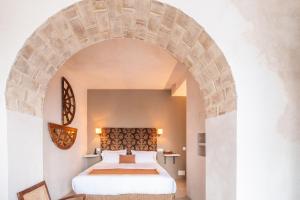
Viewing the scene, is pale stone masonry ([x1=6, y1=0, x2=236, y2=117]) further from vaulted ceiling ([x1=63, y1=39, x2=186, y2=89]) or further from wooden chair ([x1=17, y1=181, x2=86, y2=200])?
vaulted ceiling ([x1=63, y1=39, x2=186, y2=89])

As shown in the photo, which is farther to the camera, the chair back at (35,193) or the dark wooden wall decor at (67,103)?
the dark wooden wall decor at (67,103)

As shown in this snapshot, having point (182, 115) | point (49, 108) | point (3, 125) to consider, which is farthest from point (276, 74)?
point (182, 115)

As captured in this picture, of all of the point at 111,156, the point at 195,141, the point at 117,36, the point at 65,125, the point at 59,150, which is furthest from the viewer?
the point at 111,156

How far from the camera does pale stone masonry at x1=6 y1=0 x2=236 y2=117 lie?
5.59ft

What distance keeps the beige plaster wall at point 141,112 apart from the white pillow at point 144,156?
1.63 ft

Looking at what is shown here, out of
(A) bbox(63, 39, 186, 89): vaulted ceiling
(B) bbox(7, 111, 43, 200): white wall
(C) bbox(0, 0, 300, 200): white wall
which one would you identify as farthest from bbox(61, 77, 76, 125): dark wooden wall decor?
(C) bbox(0, 0, 300, 200): white wall

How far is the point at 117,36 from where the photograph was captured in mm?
2135

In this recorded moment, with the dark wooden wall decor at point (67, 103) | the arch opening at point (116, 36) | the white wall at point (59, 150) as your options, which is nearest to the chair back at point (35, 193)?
the arch opening at point (116, 36)

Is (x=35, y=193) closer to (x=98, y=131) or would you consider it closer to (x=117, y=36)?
(x=117, y=36)

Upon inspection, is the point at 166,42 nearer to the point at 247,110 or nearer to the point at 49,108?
the point at 247,110

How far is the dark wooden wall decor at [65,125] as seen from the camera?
4.58m

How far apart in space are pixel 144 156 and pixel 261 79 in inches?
210

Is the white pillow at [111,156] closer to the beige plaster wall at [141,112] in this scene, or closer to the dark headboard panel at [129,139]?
the dark headboard panel at [129,139]

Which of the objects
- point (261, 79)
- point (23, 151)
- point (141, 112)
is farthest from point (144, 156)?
point (261, 79)
